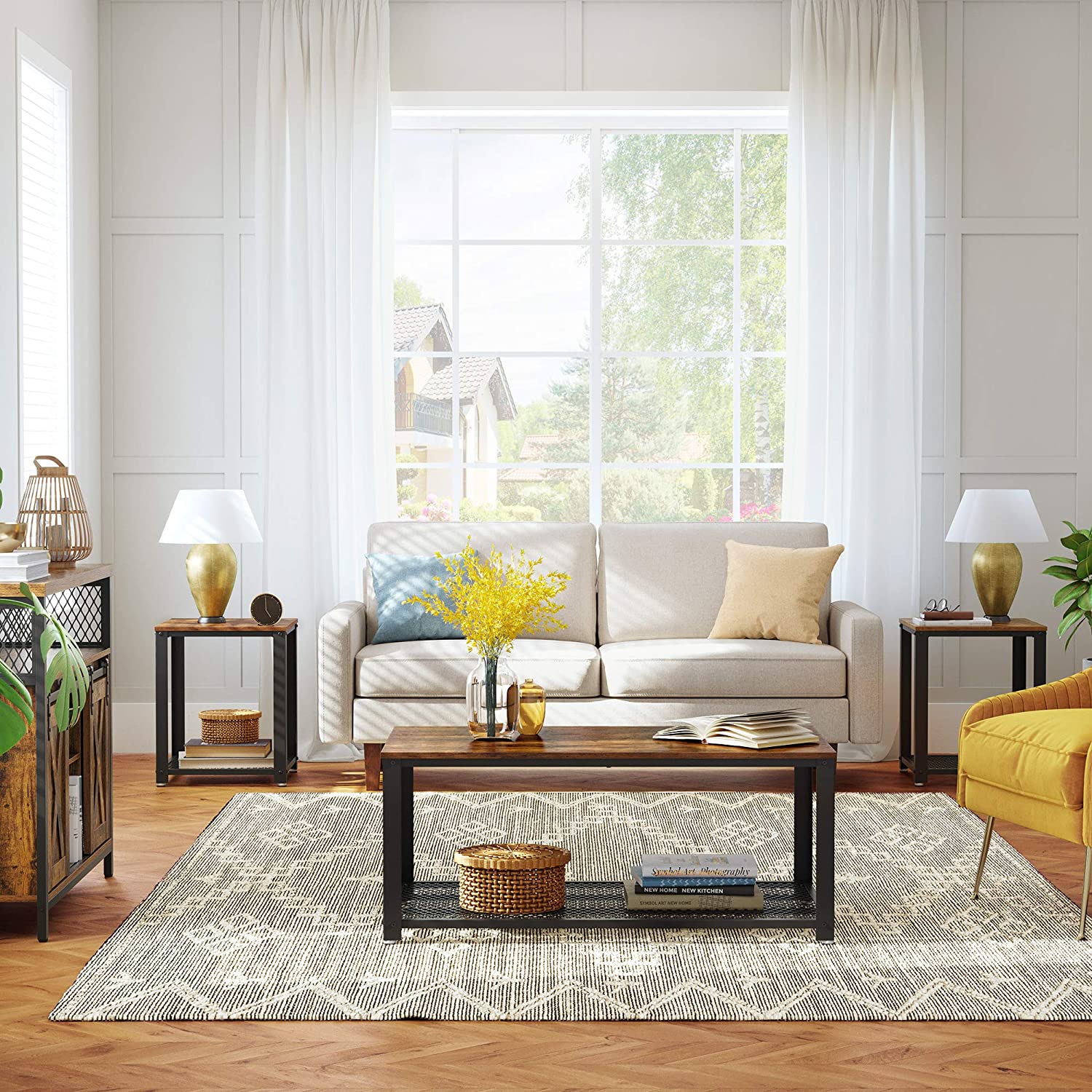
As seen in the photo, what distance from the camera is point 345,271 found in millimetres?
5551

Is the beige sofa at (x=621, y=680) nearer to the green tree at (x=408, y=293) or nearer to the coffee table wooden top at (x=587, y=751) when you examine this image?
the coffee table wooden top at (x=587, y=751)

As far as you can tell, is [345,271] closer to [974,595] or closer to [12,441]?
[12,441]

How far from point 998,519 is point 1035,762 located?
191 cm

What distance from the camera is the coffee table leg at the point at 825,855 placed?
3133mm

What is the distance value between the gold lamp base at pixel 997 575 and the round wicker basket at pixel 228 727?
3.02 metres

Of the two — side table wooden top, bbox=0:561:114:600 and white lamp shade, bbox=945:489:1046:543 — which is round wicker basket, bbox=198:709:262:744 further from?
white lamp shade, bbox=945:489:1046:543

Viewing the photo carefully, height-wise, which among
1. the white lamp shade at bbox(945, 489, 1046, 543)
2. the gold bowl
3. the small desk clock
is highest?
the white lamp shade at bbox(945, 489, 1046, 543)

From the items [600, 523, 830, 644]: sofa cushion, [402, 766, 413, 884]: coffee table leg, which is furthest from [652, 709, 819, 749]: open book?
[600, 523, 830, 644]: sofa cushion

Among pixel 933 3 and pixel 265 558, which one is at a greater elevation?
pixel 933 3

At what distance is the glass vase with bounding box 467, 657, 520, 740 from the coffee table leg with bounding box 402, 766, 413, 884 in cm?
22

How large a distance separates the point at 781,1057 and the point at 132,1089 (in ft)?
4.15

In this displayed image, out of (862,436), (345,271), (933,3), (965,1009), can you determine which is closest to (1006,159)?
(933,3)

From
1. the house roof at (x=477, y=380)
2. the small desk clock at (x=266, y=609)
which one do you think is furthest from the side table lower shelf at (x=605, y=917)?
the house roof at (x=477, y=380)

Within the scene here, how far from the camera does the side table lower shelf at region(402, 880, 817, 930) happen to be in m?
3.20
